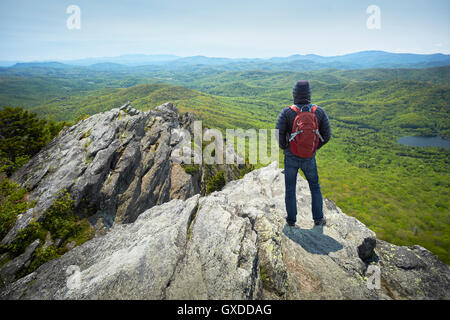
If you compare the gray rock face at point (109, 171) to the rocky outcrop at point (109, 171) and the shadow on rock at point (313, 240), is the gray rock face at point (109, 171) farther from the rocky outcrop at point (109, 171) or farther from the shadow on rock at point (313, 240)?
the shadow on rock at point (313, 240)

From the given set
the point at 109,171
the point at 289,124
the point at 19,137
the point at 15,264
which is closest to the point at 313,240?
the point at 289,124

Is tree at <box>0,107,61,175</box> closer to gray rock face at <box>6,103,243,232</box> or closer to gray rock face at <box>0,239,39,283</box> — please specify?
gray rock face at <box>6,103,243,232</box>

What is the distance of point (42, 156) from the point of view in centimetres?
2170

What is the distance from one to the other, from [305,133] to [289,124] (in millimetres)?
785

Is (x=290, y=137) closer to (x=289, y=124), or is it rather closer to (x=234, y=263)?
(x=289, y=124)

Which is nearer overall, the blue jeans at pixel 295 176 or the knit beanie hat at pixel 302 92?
the knit beanie hat at pixel 302 92

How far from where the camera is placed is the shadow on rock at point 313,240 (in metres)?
9.48

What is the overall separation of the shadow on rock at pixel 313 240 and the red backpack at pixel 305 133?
4.09 meters

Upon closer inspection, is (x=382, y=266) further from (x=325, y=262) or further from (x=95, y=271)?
(x=95, y=271)

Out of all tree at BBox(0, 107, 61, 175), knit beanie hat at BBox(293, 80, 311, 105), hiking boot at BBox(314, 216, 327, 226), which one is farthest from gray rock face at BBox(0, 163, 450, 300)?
tree at BBox(0, 107, 61, 175)

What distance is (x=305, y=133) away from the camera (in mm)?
8531

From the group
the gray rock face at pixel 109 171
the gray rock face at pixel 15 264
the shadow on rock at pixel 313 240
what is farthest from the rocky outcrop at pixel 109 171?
the shadow on rock at pixel 313 240

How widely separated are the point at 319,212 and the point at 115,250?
10445mm

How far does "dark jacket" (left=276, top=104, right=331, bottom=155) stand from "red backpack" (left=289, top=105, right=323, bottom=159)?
0.77ft
